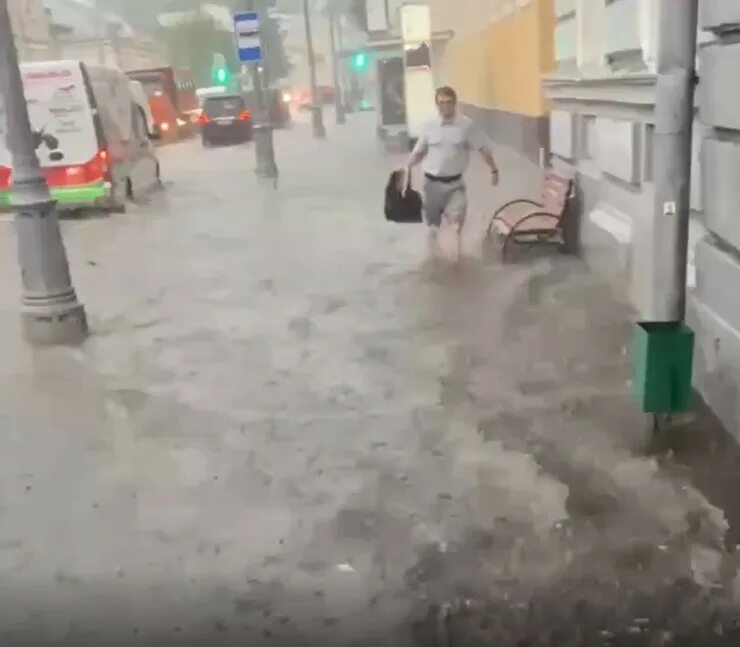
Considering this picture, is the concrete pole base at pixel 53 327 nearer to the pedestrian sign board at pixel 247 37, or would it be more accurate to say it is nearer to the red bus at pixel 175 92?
the pedestrian sign board at pixel 247 37

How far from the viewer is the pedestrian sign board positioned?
810 inches

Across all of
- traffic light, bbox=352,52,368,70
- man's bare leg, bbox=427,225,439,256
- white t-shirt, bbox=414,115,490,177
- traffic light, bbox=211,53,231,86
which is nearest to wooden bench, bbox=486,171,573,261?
man's bare leg, bbox=427,225,439,256

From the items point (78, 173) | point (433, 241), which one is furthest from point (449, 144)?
point (78, 173)

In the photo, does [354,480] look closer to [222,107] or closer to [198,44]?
[222,107]

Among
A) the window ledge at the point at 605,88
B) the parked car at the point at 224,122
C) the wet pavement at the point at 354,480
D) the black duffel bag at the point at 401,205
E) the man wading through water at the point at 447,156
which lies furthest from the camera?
the parked car at the point at 224,122

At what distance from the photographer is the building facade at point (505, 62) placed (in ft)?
56.3

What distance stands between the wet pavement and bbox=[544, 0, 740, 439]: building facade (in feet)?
1.61

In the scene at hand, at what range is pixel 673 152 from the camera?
5438 millimetres

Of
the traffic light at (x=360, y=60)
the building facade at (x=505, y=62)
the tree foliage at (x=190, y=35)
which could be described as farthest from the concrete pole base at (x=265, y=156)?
the tree foliage at (x=190, y=35)

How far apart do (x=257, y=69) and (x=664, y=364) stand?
17.6 meters

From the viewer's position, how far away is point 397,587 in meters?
3.99

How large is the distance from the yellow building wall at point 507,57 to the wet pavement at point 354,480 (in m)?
8.58

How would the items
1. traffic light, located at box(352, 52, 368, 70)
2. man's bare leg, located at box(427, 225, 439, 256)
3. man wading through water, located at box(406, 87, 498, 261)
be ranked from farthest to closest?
traffic light, located at box(352, 52, 368, 70), man's bare leg, located at box(427, 225, 439, 256), man wading through water, located at box(406, 87, 498, 261)

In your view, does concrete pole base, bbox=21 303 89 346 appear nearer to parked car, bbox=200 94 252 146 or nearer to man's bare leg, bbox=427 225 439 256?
man's bare leg, bbox=427 225 439 256
